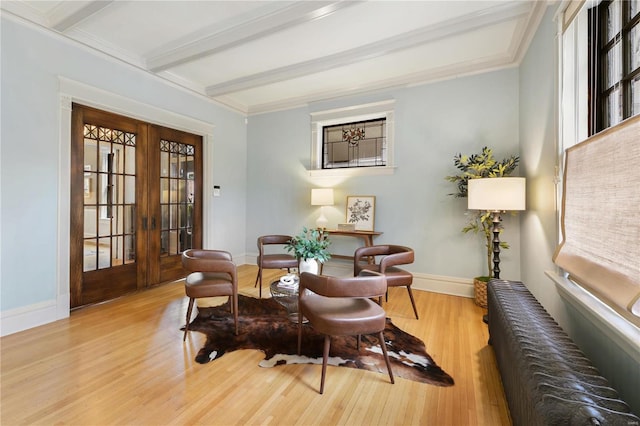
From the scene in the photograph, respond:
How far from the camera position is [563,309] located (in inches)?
74.9

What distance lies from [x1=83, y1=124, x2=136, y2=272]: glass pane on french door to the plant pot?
450 centimetres

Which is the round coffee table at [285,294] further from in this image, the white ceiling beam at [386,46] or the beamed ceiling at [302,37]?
the white ceiling beam at [386,46]

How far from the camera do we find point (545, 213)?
236 cm

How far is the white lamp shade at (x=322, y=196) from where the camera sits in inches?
172

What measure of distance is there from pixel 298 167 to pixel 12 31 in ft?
11.8

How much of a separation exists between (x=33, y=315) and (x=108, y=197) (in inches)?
56.5

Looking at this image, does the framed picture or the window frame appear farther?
the framed picture

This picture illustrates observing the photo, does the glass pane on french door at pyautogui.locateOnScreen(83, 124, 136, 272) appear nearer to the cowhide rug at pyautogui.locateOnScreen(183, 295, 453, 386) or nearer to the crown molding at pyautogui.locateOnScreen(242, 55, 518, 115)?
the cowhide rug at pyautogui.locateOnScreen(183, 295, 453, 386)

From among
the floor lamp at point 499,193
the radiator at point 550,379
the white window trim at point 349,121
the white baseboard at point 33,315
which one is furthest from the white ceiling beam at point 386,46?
the white baseboard at point 33,315

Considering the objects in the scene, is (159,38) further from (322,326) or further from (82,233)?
(322,326)

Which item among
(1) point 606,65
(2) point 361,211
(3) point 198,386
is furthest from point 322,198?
(1) point 606,65

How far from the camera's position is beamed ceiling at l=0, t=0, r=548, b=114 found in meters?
2.64

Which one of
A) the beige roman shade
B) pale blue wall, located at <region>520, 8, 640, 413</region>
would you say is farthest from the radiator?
the beige roman shade

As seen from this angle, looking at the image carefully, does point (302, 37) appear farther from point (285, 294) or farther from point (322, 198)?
point (285, 294)
